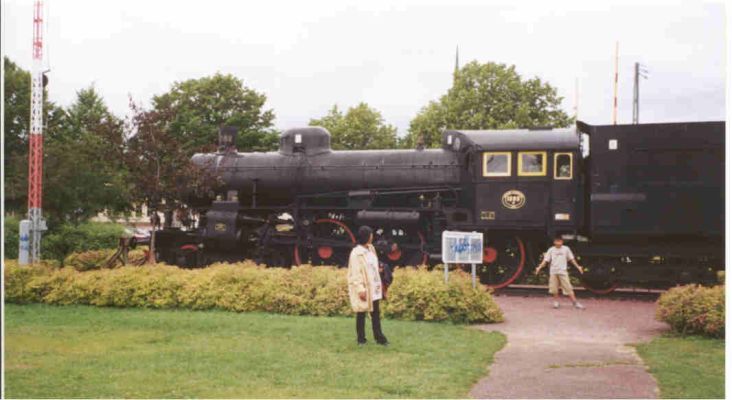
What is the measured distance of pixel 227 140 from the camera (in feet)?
62.4

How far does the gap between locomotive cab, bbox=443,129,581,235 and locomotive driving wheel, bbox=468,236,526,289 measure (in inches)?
24.0

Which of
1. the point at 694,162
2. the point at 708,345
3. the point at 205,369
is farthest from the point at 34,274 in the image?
the point at 694,162

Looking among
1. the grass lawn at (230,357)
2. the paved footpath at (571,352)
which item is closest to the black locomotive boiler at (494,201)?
the paved footpath at (571,352)

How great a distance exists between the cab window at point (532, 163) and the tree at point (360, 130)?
26.2m

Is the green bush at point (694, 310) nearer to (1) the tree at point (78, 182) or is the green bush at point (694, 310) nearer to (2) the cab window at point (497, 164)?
(2) the cab window at point (497, 164)

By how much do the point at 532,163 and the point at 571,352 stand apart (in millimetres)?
7126

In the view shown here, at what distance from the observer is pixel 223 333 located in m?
10.5

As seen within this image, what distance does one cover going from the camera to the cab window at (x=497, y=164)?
52.2 ft

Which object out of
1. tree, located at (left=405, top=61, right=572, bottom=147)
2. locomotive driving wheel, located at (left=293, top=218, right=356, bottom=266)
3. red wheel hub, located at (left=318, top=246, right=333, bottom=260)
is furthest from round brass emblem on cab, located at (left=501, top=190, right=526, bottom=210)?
tree, located at (left=405, top=61, right=572, bottom=147)

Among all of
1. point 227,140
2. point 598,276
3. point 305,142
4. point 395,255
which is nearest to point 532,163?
point 598,276

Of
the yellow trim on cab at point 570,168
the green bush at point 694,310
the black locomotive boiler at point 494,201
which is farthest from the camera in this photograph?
the yellow trim on cab at point 570,168

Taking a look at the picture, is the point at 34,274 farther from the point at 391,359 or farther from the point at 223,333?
the point at 391,359

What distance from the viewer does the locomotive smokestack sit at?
18828 millimetres

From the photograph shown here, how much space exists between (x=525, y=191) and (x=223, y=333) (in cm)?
805
